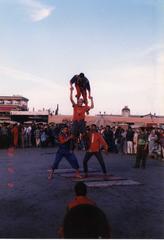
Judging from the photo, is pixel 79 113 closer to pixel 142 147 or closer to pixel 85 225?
pixel 142 147

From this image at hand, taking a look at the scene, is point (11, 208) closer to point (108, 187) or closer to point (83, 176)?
point (108, 187)

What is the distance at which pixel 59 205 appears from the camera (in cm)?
899

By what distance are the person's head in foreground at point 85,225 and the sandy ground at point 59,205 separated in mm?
2085

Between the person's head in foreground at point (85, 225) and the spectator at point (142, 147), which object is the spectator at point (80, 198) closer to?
the person's head in foreground at point (85, 225)

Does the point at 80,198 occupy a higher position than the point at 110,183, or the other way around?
the point at 80,198

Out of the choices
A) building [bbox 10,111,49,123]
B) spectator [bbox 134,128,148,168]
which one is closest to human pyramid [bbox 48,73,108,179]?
spectator [bbox 134,128,148,168]

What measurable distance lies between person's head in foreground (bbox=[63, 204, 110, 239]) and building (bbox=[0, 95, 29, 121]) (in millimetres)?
47192

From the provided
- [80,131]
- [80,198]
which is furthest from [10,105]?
[80,198]

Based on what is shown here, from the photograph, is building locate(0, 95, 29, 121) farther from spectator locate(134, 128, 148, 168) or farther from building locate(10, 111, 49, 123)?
spectator locate(134, 128, 148, 168)

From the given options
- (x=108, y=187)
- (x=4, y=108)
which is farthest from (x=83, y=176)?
(x=4, y=108)

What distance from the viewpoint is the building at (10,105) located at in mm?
53094

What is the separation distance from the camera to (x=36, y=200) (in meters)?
9.52

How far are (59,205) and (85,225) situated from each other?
4419mm

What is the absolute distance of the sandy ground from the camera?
279 inches
